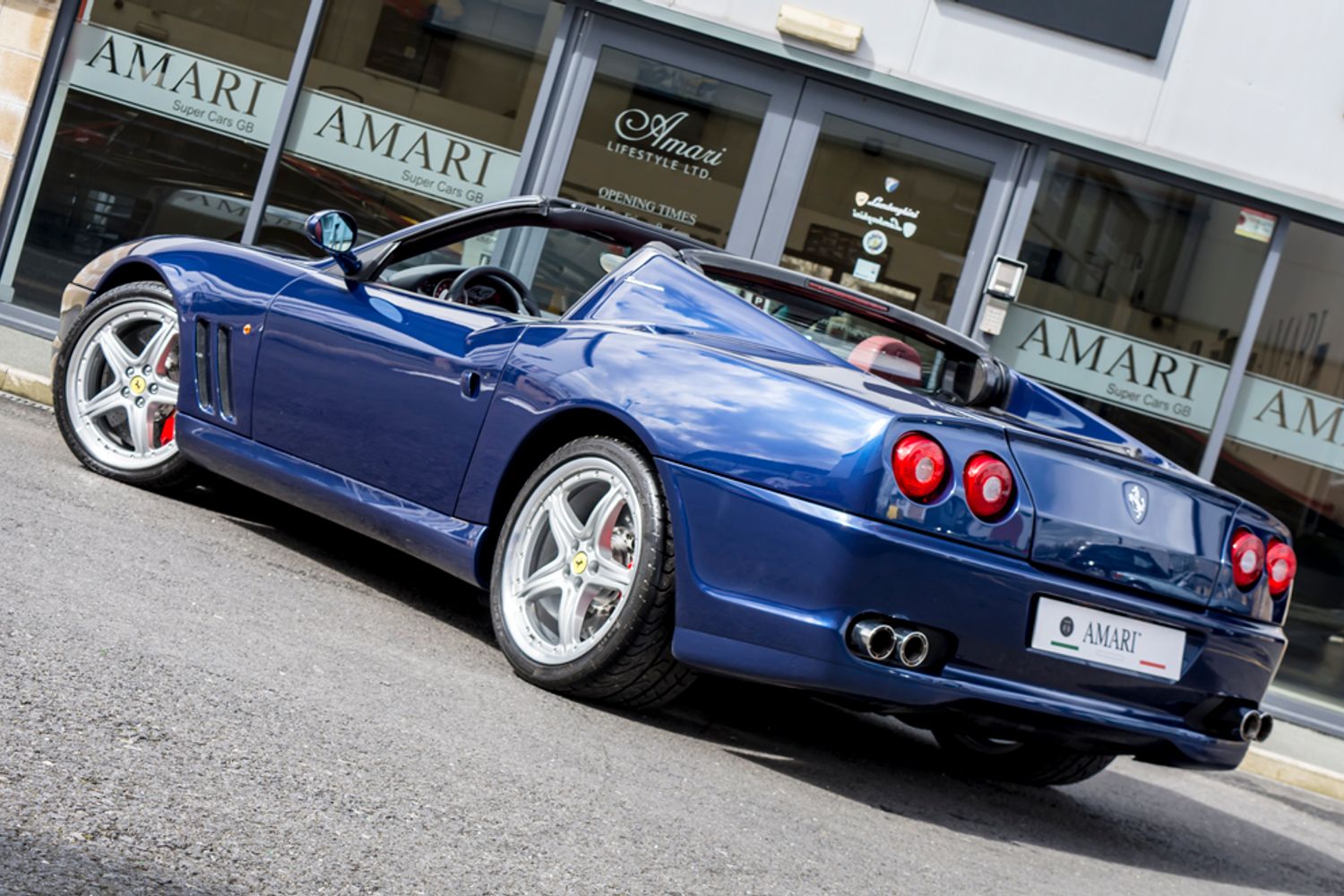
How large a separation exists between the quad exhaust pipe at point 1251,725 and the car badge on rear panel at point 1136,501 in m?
Result: 0.63

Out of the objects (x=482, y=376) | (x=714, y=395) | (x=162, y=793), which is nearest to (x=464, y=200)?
(x=482, y=376)

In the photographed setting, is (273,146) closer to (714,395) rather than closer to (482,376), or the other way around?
(482,376)

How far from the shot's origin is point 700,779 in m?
3.71

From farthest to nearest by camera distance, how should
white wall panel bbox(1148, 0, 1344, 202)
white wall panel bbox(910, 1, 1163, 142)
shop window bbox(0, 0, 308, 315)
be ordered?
shop window bbox(0, 0, 308, 315)
white wall panel bbox(910, 1, 1163, 142)
white wall panel bbox(1148, 0, 1344, 202)

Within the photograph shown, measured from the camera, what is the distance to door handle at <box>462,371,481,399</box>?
4574mm

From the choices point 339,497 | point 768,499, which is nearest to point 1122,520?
point 768,499

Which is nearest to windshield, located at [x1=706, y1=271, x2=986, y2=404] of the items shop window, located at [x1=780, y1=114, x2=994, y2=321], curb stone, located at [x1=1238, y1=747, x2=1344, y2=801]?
curb stone, located at [x1=1238, y1=747, x2=1344, y2=801]

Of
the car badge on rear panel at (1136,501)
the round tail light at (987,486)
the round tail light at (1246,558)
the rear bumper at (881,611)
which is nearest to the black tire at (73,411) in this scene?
the rear bumper at (881,611)

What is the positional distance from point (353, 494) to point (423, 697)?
49.8 inches

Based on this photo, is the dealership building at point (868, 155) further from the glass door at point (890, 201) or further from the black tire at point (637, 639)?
the black tire at point (637, 639)

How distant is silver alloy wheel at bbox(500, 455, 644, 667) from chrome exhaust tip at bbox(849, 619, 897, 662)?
0.60 meters

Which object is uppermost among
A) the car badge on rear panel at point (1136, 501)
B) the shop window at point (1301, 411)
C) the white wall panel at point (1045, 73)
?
the white wall panel at point (1045, 73)

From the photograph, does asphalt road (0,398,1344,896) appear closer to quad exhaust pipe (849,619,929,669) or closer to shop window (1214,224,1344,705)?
quad exhaust pipe (849,619,929,669)

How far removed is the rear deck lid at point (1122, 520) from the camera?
3852 mm
